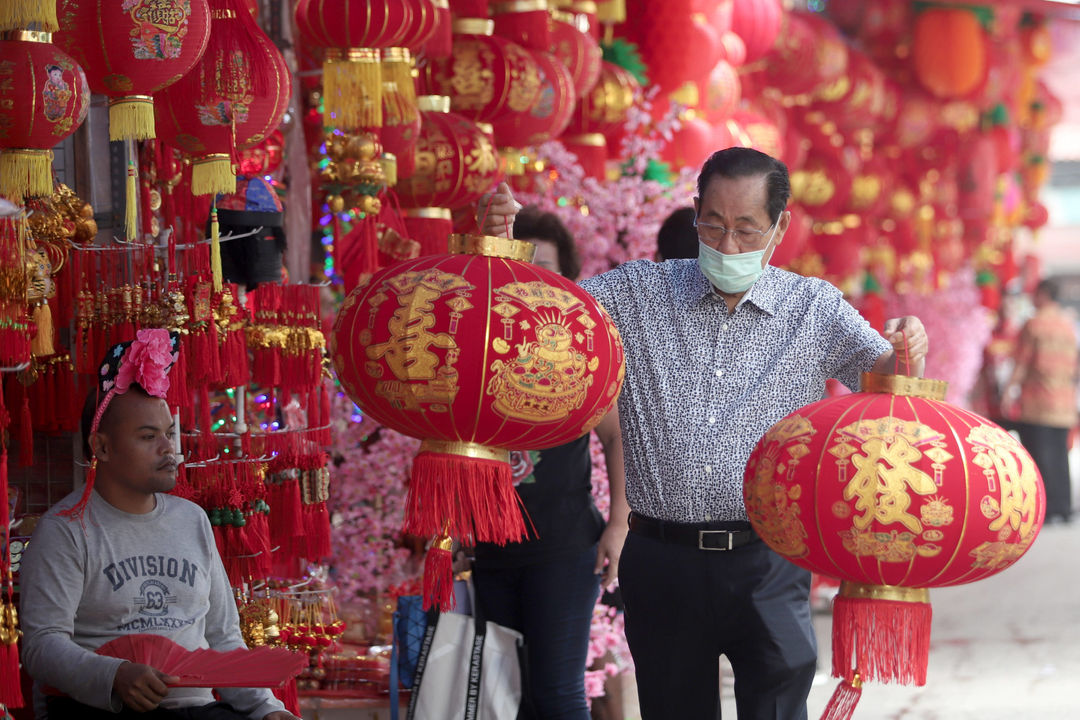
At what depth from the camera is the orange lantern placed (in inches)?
305

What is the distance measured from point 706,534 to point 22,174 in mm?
1305

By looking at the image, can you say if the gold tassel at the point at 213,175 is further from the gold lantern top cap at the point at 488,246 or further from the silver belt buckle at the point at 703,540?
the silver belt buckle at the point at 703,540

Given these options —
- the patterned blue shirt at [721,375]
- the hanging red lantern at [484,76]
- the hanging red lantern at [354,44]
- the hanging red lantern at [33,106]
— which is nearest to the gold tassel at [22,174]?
the hanging red lantern at [33,106]

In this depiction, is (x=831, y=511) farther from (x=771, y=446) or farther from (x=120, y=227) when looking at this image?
(x=120, y=227)

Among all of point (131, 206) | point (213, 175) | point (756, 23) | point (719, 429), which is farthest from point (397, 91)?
point (756, 23)

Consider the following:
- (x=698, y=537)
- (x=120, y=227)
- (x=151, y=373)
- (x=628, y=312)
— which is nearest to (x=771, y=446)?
(x=698, y=537)

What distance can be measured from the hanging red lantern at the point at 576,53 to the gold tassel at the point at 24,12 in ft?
7.53

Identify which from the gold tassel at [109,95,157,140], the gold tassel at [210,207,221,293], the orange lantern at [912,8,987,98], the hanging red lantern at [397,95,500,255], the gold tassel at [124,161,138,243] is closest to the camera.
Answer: the gold tassel at [109,95,157,140]

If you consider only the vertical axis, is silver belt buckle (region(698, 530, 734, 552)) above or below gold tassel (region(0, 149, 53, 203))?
below

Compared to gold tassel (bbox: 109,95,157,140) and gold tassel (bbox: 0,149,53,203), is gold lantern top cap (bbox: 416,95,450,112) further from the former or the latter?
gold tassel (bbox: 0,149,53,203)

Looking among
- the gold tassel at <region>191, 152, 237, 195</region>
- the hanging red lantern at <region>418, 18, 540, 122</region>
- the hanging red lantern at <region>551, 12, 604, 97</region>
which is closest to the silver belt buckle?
the gold tassel at <region>191, 152, 237, 195</region>

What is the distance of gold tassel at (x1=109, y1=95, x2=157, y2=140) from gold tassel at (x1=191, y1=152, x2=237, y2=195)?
270 millimetres

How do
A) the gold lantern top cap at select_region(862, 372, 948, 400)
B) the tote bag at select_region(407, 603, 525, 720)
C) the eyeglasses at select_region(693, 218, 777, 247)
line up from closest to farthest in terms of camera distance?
the gold lantern top cap at select_region(862, 372, 948, 400) < the eyeglasses at select_region(693, 218, 777, 247) < the tote bag at select_region(407, 603, 525, 720)

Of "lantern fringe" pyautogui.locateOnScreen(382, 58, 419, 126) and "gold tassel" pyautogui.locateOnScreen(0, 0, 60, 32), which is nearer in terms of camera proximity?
"gold tassel" pyautogui.locateOnScreen(0, 0, 60, 32)
